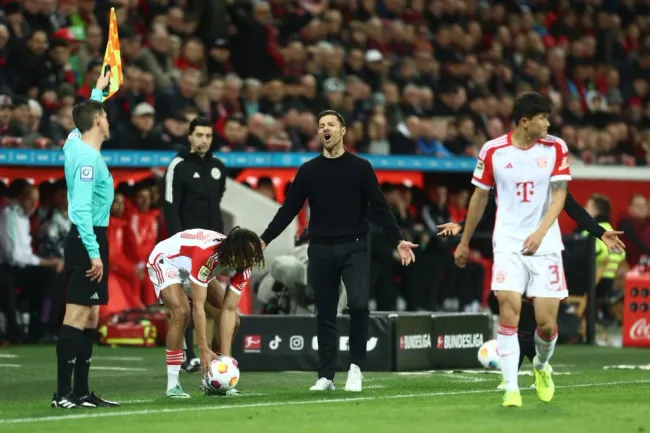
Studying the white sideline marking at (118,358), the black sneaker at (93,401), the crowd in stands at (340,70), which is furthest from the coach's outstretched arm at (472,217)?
the crowd in stands at (340,70)

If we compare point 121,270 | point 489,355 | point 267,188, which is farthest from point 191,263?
point 267,188

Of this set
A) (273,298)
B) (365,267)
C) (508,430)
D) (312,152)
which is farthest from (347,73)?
(508,430)

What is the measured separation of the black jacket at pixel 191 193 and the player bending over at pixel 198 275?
6.17 feet

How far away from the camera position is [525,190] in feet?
34.5

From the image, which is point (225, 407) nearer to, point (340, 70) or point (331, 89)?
point (331, 89)

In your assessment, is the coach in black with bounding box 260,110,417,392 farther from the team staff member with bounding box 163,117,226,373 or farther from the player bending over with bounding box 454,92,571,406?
the team staff member with bounding box 163,117,226,373

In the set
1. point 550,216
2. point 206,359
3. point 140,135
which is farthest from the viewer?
point 140,135

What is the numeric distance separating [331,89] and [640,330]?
23.6ft

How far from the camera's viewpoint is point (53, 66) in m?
20.8

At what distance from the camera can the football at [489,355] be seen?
49.0ft

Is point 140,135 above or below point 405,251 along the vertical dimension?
above

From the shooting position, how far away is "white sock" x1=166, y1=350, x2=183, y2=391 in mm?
11734

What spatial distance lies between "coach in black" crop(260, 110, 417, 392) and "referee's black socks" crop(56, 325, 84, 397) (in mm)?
2023

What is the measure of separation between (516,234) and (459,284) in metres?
12.6
